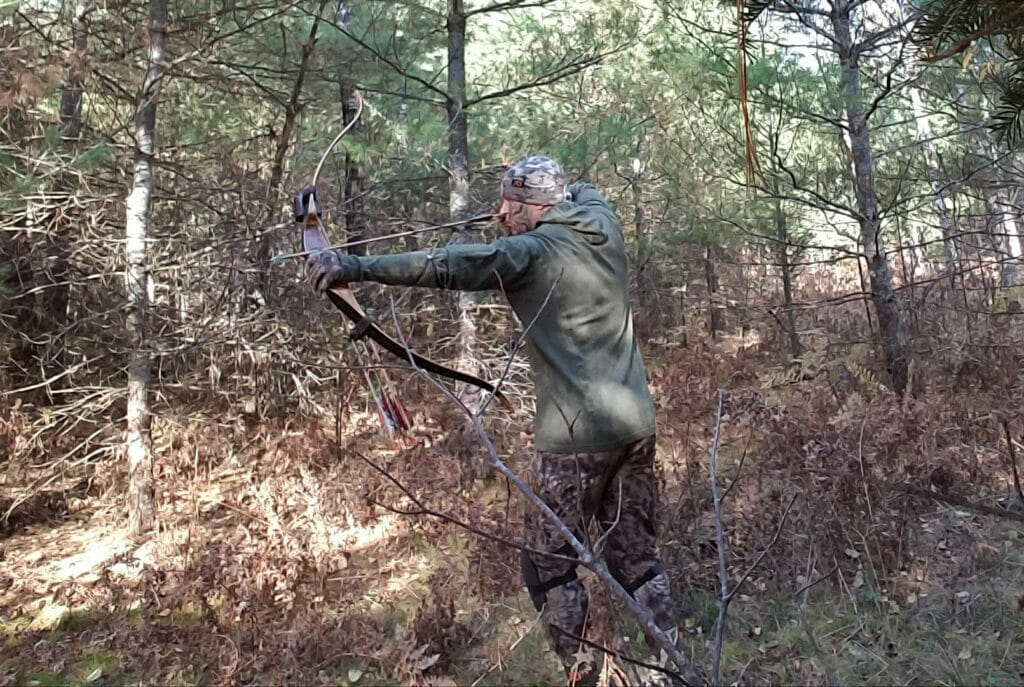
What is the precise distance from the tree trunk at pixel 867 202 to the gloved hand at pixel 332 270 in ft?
16.9

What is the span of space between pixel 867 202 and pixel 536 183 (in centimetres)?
453

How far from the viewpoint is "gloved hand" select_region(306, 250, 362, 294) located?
2.71 metres

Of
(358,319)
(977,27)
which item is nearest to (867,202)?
(977,27)

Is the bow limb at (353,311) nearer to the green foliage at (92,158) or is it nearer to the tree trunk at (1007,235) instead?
the green foliage at (92,158)

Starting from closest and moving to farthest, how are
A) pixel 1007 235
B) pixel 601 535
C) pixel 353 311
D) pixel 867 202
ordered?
1. pixel 353 311
2. pixel 601 535
3. pixel 1007 235
4. pixel 867 202

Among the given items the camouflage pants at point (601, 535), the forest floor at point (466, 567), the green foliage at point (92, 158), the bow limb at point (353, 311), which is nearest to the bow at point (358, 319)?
the bow limb at point (353, 311)

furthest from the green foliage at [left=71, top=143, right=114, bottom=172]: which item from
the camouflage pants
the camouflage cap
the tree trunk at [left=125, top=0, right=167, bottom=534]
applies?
the camouflage pants

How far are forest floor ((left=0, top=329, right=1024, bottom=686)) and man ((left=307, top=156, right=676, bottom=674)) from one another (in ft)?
1.04

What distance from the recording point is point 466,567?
498 cm

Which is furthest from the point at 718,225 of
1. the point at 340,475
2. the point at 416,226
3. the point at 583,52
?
the point at 340,475

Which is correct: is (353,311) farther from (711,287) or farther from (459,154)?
(711,287)

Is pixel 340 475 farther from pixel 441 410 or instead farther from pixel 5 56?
pixel 5 56

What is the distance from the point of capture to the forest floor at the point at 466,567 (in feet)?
12.5

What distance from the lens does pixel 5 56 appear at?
508 centimetres
